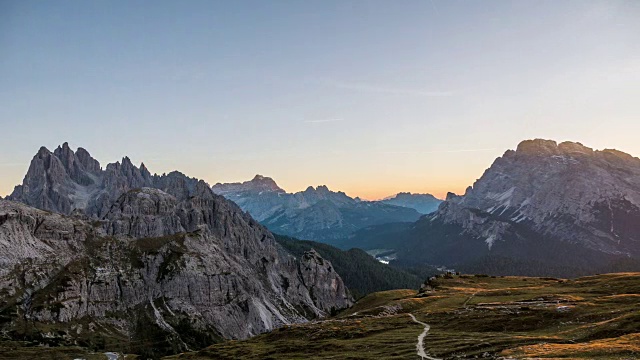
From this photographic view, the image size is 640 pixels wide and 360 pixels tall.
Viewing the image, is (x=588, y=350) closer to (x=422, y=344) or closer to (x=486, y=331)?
(x=422, y=344)

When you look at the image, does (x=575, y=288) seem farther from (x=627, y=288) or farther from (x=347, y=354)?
(x=347, y=354)

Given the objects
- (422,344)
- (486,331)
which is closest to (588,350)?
(422,344)

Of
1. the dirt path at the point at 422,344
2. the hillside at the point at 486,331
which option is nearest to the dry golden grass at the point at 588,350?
the hillside at the point at 486,331

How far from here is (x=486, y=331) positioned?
106m

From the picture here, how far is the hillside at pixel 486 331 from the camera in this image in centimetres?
7550

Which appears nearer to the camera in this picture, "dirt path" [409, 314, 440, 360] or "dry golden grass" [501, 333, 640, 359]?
"dry golden grass" [501, 333, 640, 359]

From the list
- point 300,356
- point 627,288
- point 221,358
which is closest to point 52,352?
point 221,358

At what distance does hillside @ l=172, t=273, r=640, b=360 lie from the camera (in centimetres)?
7550

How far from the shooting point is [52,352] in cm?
19962

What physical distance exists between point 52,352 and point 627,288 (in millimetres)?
227674

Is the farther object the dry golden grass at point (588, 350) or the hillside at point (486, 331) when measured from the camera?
the hillside at point (486, 331)

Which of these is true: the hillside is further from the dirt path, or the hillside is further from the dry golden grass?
the dirt path

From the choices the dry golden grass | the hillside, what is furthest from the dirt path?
the dry golden grass

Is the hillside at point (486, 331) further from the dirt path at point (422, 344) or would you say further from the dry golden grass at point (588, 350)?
the dirt path at point (422, 344)
